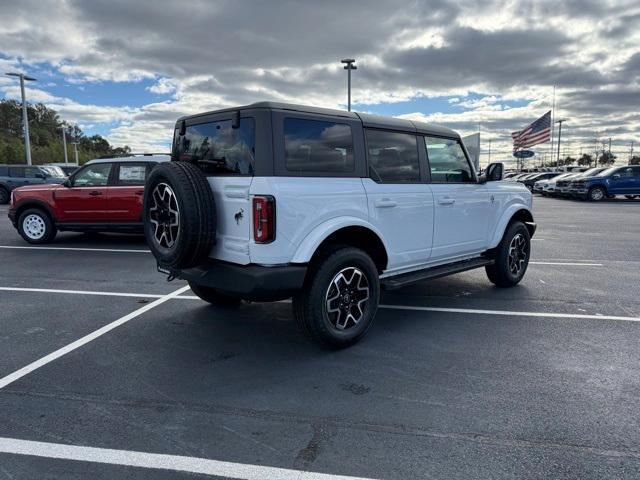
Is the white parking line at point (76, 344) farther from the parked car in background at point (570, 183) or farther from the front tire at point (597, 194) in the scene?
the parked car in background at point (570, 183)

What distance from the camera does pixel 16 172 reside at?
64.1ft

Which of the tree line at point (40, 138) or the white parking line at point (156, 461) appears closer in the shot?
the white parking line at point (156, 461)

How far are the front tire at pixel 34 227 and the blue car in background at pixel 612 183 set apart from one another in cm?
2271

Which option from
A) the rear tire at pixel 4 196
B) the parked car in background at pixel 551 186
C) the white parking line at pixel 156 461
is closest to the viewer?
the white parking line at pixel 156 461

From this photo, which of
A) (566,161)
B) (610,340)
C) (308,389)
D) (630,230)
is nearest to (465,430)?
(308,389)

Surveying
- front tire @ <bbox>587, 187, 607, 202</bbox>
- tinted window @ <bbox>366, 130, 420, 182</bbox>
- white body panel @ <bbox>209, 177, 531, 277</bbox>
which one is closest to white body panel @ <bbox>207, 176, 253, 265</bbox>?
white body panel @ <bbox>209, 177, 531, 277</bbox>

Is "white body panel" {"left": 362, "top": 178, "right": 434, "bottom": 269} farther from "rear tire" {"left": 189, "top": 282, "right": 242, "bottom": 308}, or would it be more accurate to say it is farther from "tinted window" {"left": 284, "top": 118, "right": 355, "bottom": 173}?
"rear tire" {"left": 189, "top": 282, "right": 242, "bottom": 308}

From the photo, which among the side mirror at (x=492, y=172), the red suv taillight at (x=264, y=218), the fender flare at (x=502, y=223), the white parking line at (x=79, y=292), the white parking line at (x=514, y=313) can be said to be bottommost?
the white parking line at (x=514, y=313)

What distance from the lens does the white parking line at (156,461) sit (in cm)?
242

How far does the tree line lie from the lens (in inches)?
2625

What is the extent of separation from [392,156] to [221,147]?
5.38ft

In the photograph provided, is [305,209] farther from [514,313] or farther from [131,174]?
[131,174]

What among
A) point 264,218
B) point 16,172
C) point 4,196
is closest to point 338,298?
point 264,218

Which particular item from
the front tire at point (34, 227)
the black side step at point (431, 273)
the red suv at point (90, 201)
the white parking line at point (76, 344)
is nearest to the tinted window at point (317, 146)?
the black side step at point (431, 273)
